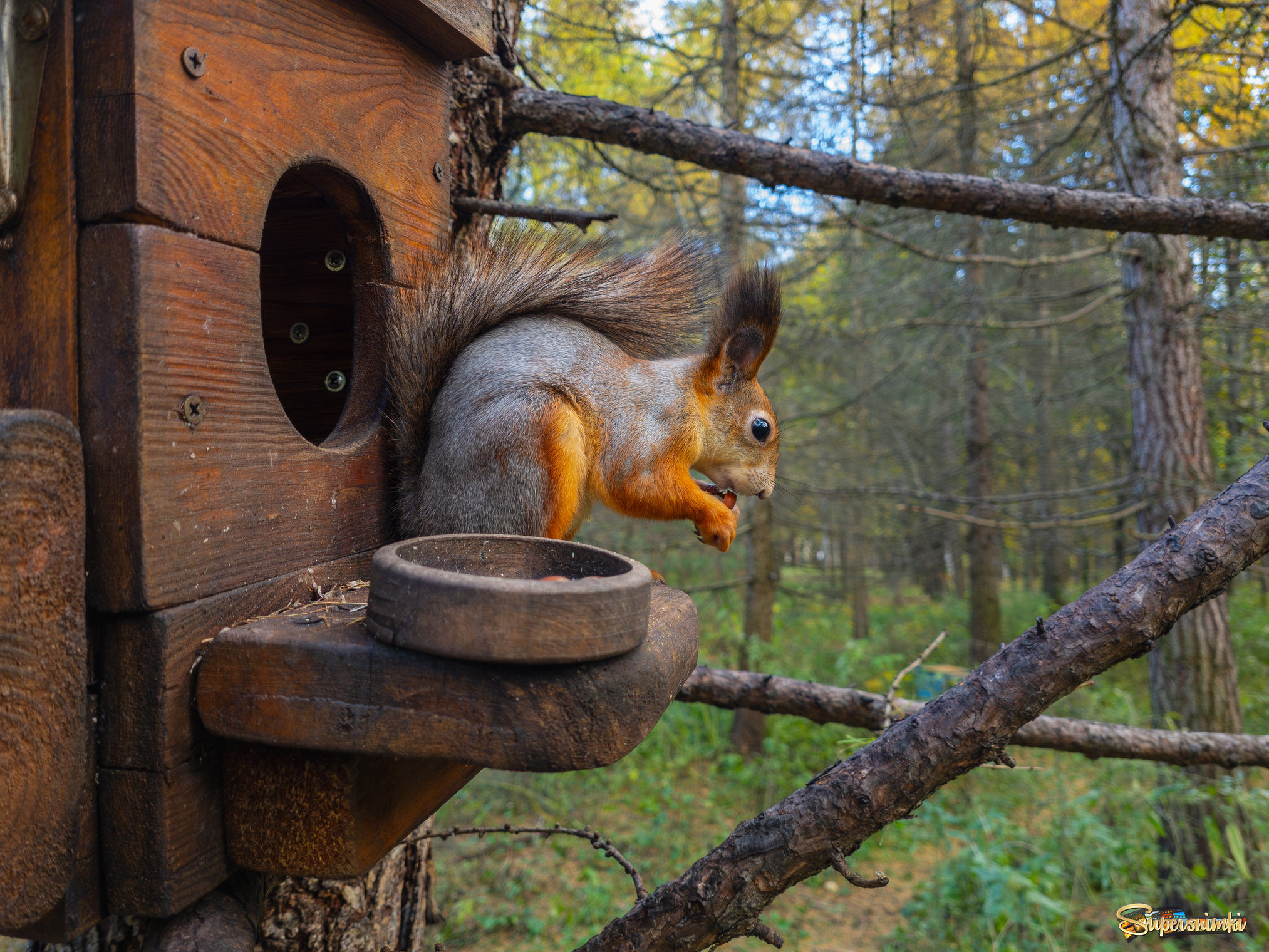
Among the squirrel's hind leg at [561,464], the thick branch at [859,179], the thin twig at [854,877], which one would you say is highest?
the thick branch at [859,179]

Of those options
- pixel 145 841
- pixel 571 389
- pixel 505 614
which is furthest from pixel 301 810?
pixel 571 389

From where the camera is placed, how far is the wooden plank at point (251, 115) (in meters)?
0.99

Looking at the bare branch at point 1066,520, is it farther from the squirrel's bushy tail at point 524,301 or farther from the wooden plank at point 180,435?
the wooden plank at point 180,435

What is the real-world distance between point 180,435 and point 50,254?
27 cm

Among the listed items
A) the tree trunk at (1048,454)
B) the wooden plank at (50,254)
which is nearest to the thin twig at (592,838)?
the wooden plank at (50,254)

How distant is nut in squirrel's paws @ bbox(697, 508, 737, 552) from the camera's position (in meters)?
1.77

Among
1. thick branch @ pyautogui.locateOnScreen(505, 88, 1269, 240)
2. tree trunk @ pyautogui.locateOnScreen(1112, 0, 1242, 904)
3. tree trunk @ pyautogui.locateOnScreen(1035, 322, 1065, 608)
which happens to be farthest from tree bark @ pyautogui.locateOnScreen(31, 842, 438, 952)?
tree trunk @ pyautogui.locateOnScreen(1035, 322, 1065, 608)

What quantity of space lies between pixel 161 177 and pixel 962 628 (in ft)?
40.8

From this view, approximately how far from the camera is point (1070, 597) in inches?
443

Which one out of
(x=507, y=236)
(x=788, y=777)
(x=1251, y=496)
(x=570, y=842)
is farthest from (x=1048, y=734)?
(x=788, y=777)

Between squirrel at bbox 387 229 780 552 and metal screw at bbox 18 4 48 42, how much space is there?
0.71 m

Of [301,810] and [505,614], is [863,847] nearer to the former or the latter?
[301,810]

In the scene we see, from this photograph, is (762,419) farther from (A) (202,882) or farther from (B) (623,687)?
(A) (202,882)

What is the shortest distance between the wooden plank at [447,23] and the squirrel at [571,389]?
1.29ft
